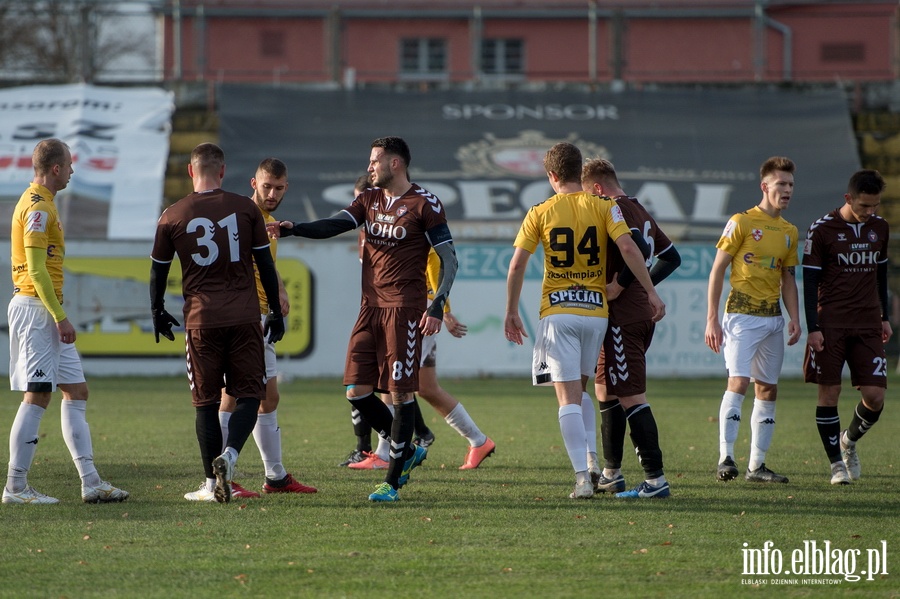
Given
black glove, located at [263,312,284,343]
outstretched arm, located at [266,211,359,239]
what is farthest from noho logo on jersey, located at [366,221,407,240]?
black glove, located at [263,312,284,343]

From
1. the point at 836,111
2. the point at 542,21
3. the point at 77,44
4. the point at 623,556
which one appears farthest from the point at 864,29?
the point at 623,556

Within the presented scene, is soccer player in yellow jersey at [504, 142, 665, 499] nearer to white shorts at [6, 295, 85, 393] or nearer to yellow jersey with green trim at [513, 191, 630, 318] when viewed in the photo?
yellow jersey with green trim at [513, 191, 630, 318]

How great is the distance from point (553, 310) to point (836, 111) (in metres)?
18.2

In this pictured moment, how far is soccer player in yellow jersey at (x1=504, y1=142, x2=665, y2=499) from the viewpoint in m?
6.71

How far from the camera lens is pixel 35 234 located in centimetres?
648

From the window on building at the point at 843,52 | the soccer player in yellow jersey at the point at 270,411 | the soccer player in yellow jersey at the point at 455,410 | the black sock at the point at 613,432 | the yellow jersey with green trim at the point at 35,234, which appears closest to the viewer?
the yellow jersey with green trim at the point at 35,234

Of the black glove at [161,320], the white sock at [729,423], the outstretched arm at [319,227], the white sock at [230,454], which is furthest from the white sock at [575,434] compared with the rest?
the black glove at [161,320]

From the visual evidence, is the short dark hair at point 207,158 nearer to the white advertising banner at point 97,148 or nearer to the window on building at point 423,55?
the white advertising banner at point 97,148

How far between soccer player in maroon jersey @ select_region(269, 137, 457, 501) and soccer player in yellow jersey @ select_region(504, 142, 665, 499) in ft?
1.86

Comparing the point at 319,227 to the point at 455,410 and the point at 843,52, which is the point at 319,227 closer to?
the point at 455,410

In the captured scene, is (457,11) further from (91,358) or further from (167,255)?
(167,255)

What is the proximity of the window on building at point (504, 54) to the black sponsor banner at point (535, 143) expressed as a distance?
516cm

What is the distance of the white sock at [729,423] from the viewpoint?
785 centimetres

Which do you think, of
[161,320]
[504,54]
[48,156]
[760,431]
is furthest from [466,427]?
[504,54]
